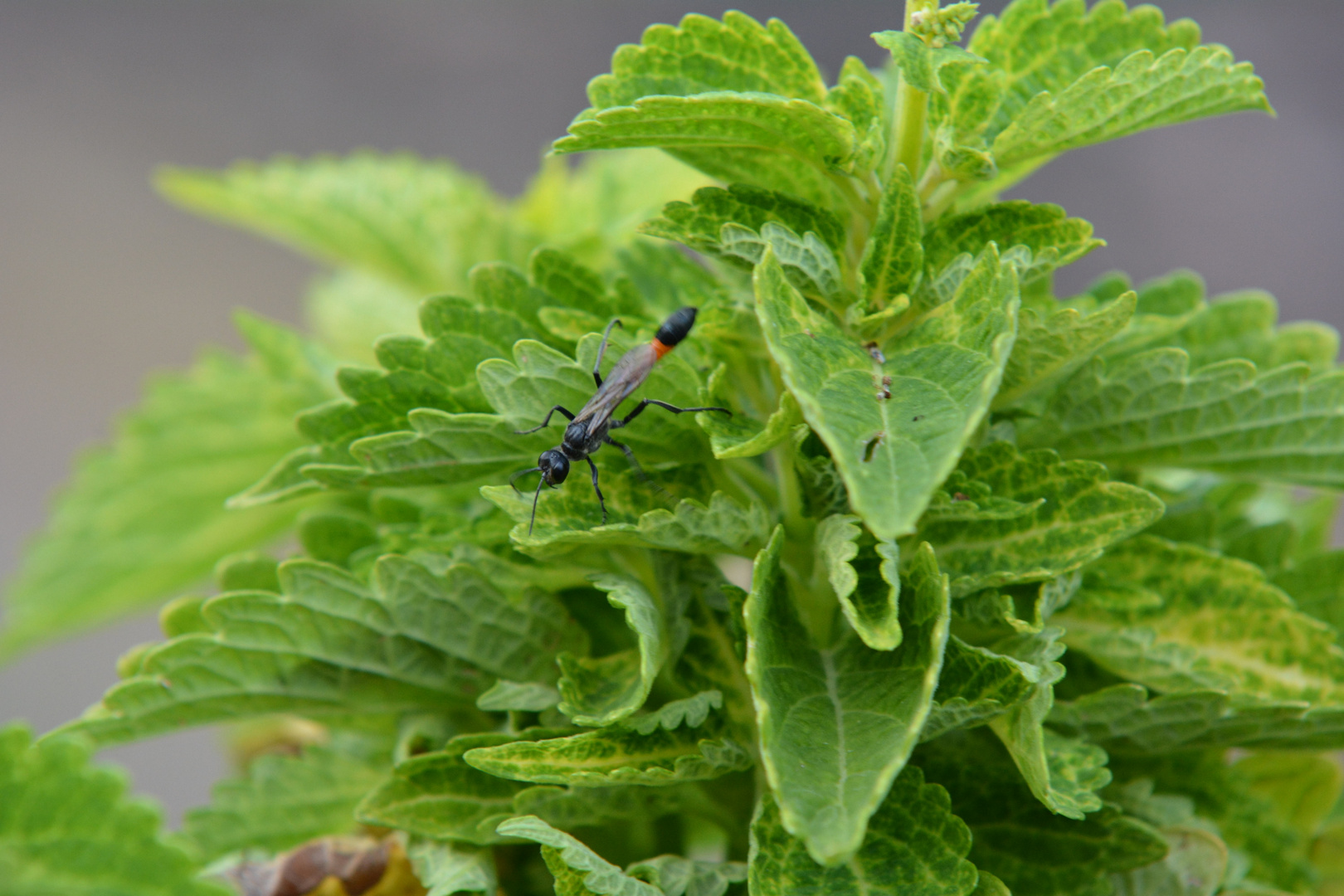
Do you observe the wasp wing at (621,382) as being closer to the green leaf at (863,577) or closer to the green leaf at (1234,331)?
the green leaf at (863,577)

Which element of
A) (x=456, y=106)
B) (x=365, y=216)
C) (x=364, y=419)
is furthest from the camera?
(x=456, y=106)

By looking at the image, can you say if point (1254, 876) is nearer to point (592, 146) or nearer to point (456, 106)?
point (592, 146)

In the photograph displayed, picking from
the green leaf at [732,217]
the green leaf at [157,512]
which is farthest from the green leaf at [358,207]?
the green leaf at [732,217]

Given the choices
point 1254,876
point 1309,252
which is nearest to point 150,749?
point 1254,876

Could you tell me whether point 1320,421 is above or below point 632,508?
below

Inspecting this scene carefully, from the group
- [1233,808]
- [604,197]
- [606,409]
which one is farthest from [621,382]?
[604,197]

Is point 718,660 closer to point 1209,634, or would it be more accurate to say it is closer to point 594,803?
point 594,803

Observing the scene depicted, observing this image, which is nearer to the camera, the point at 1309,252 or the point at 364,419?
the point at 364,419
